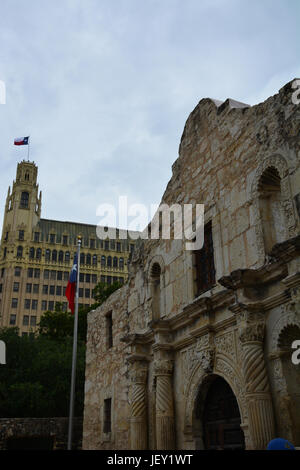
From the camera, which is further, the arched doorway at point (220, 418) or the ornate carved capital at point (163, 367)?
the ornate carved capital at point (163, 367)

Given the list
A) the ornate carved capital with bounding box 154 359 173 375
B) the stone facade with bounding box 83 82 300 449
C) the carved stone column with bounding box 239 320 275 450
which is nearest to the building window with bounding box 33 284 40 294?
the stone facade with bounding box 83 82 300 449

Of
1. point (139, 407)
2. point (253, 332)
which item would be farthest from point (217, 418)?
point (139, 407)

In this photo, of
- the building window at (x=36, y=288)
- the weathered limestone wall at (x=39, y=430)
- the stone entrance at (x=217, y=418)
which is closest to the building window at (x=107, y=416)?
the weathered limestone wall at (x=39, y=430)

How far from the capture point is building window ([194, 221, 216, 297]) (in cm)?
1016

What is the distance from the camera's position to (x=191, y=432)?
31.5 ft

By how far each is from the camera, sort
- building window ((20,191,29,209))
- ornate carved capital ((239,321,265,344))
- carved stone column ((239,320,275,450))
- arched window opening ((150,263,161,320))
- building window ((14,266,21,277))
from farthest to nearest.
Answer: building window ((20,191,29,209)), building window ((14,266,21,277)), arched window opening ((150,263,161,320)), ornate carved capital ((239,321,265,344)), carved stone column ((239,320,275,450))

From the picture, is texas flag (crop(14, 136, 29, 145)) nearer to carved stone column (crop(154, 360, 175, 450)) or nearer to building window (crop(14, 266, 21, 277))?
building window (crop(14, 266, 21, 277))

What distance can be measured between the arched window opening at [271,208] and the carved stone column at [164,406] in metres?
4.03

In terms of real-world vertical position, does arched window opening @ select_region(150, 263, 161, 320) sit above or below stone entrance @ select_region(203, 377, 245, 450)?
above

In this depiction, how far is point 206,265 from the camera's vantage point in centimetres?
1036

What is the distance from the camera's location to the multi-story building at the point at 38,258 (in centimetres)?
6588

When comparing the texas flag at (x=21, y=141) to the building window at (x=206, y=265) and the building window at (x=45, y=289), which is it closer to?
the building window at (x=45, y=289)

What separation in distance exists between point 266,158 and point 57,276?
62317 mm

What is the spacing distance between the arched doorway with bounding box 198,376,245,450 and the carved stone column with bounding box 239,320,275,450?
1.31 m
